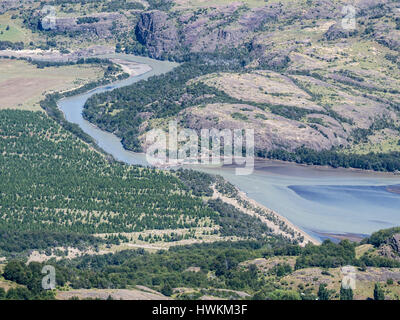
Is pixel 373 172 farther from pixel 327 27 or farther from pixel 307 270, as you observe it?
pixel 327 27

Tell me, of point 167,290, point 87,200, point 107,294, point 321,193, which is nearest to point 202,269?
point 167,290

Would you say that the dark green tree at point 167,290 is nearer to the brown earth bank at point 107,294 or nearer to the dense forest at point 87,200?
the brown earth bank at point 107,294

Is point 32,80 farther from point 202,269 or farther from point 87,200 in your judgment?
point 202,269

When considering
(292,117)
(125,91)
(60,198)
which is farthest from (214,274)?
(125,91)

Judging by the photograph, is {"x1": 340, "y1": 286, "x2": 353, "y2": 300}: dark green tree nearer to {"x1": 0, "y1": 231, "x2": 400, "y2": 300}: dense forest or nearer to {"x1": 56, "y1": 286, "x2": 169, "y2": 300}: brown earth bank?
{"x1": 0, "y1": 231, "x2": 400, "y2": 300}: dense forest

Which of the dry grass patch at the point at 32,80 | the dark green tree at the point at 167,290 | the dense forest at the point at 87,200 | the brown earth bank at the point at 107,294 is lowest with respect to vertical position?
the dark green tree at the point at 167,290

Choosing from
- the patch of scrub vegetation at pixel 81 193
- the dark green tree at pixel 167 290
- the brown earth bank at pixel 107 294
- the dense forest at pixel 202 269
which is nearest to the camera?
the brown earth bank at pixel 107 294

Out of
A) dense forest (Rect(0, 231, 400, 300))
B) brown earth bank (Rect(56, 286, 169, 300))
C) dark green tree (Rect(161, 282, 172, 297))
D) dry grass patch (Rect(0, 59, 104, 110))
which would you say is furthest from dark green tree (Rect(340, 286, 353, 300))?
dry grass patch (Rect(0, 59, 104, 110))

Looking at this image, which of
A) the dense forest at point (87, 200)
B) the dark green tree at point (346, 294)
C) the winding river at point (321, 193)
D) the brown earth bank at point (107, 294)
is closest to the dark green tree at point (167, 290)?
the brown earth bank at point (107, 294)
